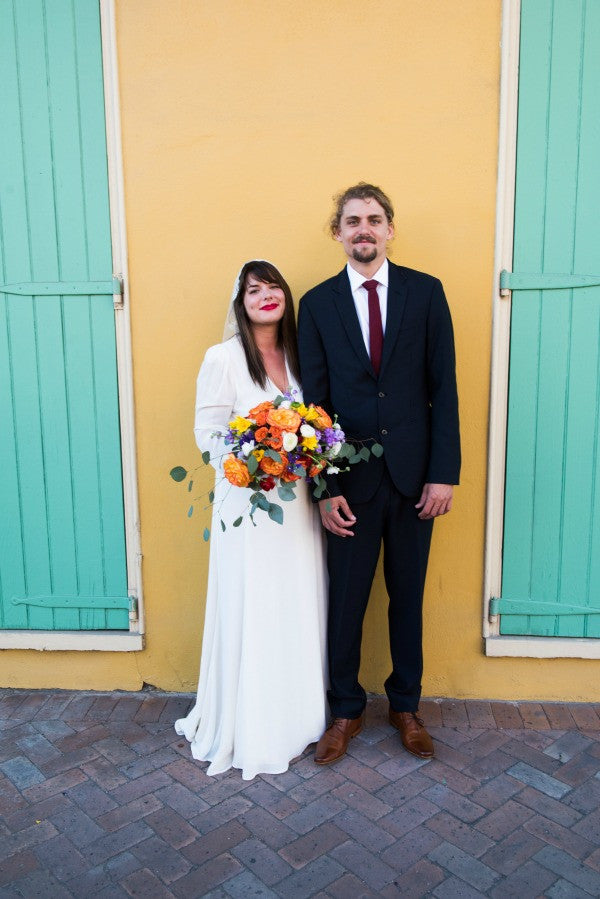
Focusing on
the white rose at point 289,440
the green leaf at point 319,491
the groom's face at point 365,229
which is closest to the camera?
the white rose at point 289,440

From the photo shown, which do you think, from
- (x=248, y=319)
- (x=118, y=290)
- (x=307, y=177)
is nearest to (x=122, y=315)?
(x=118, y=290)

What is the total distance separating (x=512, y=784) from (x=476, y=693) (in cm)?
65

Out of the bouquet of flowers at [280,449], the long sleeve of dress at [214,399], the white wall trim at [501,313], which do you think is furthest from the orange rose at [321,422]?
the white wall trim at [501,313]

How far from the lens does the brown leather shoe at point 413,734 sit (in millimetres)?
2949

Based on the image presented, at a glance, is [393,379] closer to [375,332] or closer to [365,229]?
[375,332]

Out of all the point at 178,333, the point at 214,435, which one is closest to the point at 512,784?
the point at 214,435

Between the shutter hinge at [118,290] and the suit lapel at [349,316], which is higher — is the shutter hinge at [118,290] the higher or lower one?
the higher one

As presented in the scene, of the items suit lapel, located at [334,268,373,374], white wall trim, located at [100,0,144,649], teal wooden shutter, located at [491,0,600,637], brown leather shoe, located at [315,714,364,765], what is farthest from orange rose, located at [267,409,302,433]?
brown leather shoe, located at [315,714,364,765]

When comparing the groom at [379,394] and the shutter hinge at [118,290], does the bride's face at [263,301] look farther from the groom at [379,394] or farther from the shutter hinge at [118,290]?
the shutter hinge at [118,290]

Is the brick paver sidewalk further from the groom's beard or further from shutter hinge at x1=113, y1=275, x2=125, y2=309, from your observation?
the groom's beard

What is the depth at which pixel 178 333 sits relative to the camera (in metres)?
3.26

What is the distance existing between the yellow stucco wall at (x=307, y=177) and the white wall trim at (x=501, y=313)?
46 mm

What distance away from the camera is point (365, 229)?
276cm

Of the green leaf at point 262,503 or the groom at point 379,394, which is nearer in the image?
the green leaf at point 262,503
